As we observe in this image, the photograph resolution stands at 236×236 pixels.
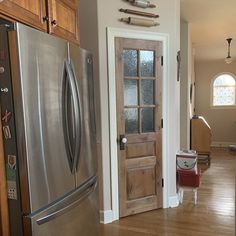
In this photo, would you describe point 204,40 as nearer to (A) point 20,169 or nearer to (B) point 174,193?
(B) point 174,193

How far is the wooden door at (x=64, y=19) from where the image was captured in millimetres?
1667

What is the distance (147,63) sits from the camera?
2.99m

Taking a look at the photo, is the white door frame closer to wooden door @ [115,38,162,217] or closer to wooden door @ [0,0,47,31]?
wooden door @ [115,38,162,217]

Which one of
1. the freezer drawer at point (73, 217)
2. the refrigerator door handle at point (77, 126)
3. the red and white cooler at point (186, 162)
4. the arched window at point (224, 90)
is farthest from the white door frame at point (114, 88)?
the arched window at point (224, 90)

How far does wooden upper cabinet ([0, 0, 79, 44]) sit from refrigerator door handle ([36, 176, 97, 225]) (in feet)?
3.54

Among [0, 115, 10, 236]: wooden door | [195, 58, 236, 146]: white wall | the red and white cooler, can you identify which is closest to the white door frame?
the red and white cooler

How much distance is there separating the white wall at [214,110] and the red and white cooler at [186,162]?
4.76 m

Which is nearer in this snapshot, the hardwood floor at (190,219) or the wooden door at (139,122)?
the hardwood floor at (190,219)

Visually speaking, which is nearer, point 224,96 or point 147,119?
point 147,119

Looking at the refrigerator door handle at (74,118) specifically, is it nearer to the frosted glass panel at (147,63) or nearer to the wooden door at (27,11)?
the wooden door at (27,11)

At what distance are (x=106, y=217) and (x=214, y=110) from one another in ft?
19.4

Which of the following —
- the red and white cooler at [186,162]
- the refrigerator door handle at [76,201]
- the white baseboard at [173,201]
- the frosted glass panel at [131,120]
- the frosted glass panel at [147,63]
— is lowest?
the white baseboard at [173,201]

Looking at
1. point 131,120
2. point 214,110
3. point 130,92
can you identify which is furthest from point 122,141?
point 214,110

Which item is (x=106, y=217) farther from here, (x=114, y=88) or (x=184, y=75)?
(x=184, y=75)
